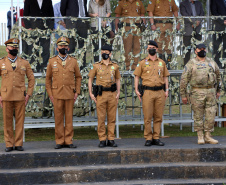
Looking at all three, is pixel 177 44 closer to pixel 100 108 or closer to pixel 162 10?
pixel 162 10

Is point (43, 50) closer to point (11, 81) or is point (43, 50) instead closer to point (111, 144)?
point (11, 81)

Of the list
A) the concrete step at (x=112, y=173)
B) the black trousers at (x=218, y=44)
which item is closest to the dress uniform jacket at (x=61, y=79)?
the concrete step at (x=112, y=173)

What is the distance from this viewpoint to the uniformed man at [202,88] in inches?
335

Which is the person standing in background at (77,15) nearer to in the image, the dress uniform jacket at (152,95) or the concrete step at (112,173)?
the dress uniform jacket at (152,95)

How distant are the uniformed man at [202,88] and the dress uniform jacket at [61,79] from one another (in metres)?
2.03

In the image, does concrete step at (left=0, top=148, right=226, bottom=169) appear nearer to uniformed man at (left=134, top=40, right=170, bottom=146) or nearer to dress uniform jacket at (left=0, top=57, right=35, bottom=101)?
uniformed man at (left=134, top=40, right=170, bottom=146)

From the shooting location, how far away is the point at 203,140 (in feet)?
28.2

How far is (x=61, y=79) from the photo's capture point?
845cm

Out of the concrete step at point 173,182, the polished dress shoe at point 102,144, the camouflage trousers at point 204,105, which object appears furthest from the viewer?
the camouflage trousers at point 204,105

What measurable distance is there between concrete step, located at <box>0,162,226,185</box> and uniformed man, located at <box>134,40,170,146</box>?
893 millimetres

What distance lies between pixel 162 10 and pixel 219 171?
438cm

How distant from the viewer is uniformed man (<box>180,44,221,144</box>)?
27.9ft

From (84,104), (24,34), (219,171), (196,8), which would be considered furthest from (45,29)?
(219,171)

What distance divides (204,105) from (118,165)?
205 centimetres
